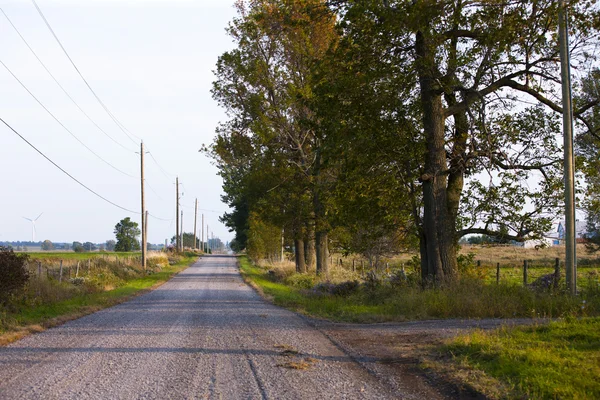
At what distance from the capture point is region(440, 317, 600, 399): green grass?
21.8 ft

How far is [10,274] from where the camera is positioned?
52.5 ft

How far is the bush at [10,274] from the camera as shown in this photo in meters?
15.8

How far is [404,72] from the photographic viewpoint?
16.0m

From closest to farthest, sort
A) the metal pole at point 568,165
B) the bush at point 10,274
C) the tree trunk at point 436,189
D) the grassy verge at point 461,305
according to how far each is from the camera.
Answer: the grassy verge at point 461,305, the metal pole at point 568,165, the bush at point 10,274, the tree trunk at point 436,189

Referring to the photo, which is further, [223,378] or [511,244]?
[511,244]

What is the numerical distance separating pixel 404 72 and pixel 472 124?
2.40 metres

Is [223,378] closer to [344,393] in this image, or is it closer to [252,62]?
[344,393]

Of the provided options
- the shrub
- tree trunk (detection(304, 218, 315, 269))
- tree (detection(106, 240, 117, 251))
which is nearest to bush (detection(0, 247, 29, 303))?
the shrub

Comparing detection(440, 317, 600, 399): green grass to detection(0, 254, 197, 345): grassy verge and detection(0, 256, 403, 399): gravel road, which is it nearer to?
detection(0, 256, 403, 399): gravel road

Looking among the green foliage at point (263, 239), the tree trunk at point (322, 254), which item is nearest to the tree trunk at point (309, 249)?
the tree trunk at point (322, 254)

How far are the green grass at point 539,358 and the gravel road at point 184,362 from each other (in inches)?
58.7

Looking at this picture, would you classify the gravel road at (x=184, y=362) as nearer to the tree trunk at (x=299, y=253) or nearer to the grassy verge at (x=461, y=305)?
the grassy verge at (x=461, y=305)

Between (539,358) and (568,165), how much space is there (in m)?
8.31

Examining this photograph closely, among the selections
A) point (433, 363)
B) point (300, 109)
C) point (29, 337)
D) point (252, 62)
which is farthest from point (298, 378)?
point (252, 62)
